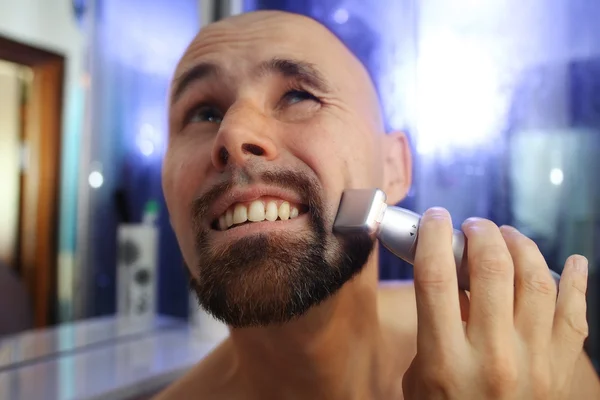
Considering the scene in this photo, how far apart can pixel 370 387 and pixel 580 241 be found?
31cm

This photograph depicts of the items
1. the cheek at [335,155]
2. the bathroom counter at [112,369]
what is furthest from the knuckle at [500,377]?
the bathroom counter at [112,369]

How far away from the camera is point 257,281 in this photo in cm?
45

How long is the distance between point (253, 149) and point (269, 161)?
0.9 inches

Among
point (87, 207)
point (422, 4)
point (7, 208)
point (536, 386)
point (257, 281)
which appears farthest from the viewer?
point (87, 207)

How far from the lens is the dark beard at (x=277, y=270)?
448 millimetres

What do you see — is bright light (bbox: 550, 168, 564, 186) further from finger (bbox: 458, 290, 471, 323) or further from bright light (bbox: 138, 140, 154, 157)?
bright light (bbox: 138, 140, 154, 157)

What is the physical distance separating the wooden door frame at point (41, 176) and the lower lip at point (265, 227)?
1.84ft

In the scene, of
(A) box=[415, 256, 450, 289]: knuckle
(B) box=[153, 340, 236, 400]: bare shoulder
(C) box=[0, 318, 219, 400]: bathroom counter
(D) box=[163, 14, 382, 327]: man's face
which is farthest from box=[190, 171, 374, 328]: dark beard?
(C) box=[0, 318, 219, 400]: bathroom counter

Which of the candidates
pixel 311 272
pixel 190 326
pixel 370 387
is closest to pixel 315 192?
pixel 311 272

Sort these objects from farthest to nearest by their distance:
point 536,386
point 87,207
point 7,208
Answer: point 87,207
point 7,208
point 536,386

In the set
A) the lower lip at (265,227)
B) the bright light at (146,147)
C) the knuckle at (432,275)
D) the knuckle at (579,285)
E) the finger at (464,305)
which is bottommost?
the finger at (464,305)

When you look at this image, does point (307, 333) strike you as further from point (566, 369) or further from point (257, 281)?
point (566, 369)

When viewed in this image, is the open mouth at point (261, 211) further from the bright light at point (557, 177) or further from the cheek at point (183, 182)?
the bright light at point (557, 177)

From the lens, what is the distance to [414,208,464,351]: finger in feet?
1.13
